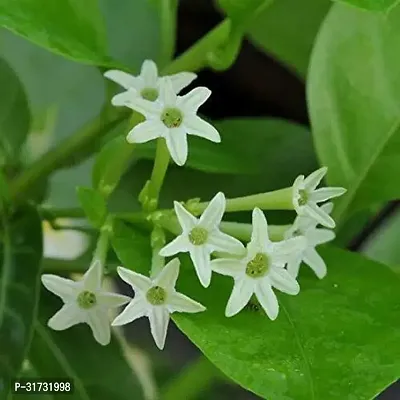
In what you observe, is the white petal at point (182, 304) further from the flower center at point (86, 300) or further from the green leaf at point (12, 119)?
the green leaf at point (12, 119)

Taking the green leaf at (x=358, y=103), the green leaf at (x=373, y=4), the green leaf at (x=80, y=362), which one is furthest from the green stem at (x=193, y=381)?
the green leaf at (x=373, y=4)

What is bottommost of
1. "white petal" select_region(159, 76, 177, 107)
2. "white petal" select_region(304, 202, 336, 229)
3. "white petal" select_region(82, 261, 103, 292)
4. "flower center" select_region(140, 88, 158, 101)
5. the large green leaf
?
the large green leaf

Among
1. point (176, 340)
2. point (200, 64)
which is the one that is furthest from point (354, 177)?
point (176, 340)

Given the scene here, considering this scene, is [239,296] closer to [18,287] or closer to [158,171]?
[158,171]

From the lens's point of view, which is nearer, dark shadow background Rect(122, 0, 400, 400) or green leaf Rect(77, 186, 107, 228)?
green leaf Rect(77, 186, 107, 228)

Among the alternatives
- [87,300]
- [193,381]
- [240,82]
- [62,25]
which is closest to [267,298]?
[87,300]

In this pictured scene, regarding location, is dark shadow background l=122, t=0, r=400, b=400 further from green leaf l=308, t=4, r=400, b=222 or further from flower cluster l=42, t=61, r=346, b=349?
flower cluster l=42, t=61, r=346, b=349

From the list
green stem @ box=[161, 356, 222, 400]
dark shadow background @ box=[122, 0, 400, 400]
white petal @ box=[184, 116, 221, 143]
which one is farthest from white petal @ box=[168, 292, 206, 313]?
dark shadow background @ box=[122, 0, 400, 400]
